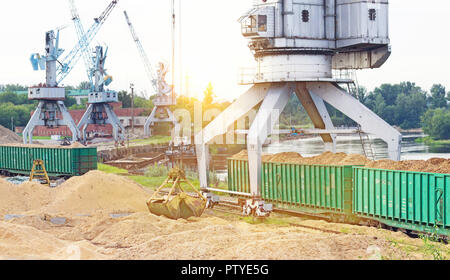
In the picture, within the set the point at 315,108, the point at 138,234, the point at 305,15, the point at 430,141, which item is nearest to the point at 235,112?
the point at 315,108

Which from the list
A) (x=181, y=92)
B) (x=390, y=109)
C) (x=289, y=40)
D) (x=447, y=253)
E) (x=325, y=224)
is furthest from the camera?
(x=390, y=109)

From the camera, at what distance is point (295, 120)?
427 ft

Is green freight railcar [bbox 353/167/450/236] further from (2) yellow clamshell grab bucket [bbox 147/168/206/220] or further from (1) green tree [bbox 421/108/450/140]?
(1) green tree [bbox 421/108/450/140]

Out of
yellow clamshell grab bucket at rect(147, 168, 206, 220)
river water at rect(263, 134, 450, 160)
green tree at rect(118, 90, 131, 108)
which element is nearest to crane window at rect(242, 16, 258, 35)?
yellow clamshell grab bucket at rect(147, 168, 206, 220)

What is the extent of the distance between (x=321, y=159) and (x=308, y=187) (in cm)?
305

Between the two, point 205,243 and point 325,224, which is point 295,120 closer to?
point 325,224

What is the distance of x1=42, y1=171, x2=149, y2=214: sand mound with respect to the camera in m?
33.4

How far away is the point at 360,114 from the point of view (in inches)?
1410

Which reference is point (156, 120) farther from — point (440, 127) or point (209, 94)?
point (440, 127)

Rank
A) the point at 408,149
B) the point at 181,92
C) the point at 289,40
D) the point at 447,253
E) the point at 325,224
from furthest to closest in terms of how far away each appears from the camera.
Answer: the point at 181,92, the point at 408,149, the point at 289,40, the point at 325,224, the point at 447,253

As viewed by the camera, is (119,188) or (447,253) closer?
(447,253)

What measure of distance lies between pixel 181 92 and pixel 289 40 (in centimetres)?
9263

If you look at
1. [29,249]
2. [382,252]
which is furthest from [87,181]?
[382,252]

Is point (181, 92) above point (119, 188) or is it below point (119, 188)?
above
